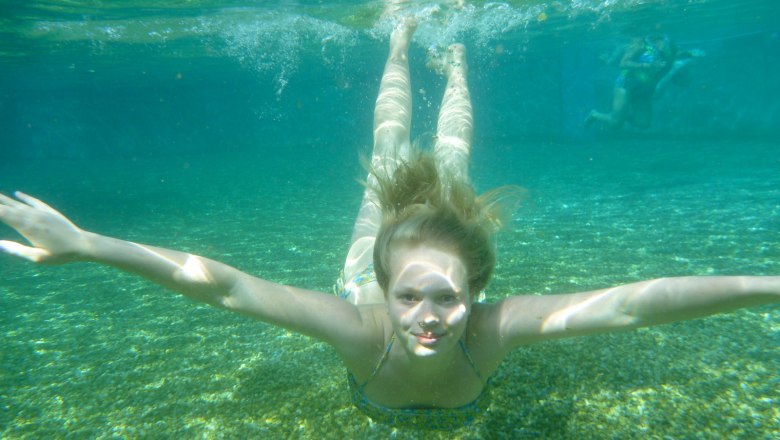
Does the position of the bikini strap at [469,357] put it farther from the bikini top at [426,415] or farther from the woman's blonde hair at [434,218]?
the woman's blonde hair at [434,218]

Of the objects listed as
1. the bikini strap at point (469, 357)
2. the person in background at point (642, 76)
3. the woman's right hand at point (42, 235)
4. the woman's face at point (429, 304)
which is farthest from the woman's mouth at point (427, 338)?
the person in background at point (642, 76)

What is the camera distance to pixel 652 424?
309cm

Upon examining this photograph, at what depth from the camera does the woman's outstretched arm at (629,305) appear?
2.15 m

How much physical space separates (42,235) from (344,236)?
735 centimetres

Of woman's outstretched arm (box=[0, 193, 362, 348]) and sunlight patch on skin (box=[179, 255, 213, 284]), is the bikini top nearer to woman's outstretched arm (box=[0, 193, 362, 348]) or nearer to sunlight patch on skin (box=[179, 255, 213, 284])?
woman's outstretched arm (box=[0, 193, 362, 348])

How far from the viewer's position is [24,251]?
1920 millimetres

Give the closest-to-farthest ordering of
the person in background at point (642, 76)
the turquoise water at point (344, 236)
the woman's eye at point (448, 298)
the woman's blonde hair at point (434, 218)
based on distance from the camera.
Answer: the woman's eye at point (448, 298)
the woman's blonde hair at point (434, 218)
the turquoise water at point (344, 236)
the person in background at point (642, 76)

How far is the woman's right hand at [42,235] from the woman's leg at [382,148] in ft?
6.89

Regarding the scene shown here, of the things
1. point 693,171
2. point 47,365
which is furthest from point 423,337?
point 693,171

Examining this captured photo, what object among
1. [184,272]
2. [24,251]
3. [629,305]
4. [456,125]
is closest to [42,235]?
[24,251]

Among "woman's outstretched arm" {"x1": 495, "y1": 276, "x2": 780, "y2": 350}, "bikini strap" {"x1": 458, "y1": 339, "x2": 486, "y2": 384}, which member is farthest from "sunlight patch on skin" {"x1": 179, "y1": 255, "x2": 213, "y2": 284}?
"woman's outstretched arm" {"x1": 495, "y1": 276, "x2": 780, "y2": 350}

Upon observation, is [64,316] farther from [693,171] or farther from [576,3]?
[576,3]

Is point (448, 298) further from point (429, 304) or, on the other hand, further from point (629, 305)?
point (629, 305)

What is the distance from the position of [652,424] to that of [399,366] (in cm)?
188
